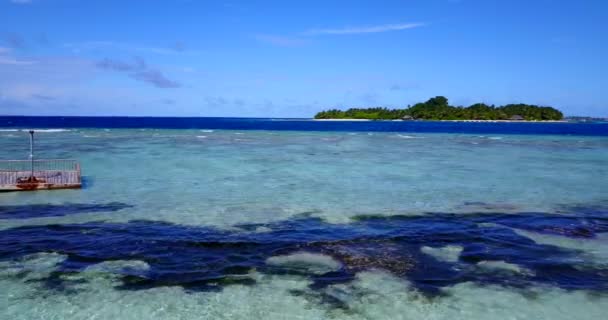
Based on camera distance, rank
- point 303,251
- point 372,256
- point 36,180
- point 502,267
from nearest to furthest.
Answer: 1. point 502,267
2. point 372,256
3. point 303,251
4. point 36,180

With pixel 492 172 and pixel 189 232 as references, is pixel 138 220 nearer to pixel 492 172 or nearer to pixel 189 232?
pixel 189 232

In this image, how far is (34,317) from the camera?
811 centimetres

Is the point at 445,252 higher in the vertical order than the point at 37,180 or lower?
lower

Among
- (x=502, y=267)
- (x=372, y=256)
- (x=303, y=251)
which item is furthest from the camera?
(x=303, y=251)

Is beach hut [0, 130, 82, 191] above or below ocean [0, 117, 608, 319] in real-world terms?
above

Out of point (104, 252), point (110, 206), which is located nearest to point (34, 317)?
point (104, 252)

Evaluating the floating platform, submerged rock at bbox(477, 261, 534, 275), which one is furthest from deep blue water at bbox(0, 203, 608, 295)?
the floating platform

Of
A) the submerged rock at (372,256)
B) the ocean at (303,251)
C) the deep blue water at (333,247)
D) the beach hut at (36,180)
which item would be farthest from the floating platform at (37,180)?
the submerged rock at (372,256)

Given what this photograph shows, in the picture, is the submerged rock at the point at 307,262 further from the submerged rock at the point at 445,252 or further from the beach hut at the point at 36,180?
the beach hut at the point at 36,180

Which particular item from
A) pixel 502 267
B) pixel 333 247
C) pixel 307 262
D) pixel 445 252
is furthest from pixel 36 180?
pixel 502 267

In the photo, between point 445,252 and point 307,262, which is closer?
point 307,262

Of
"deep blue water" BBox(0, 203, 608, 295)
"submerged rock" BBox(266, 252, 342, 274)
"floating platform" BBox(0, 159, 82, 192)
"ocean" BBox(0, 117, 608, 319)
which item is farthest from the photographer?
"floating platform" BBox(0, 159, 82, 192)

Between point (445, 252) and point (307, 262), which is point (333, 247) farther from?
point (445, 252)

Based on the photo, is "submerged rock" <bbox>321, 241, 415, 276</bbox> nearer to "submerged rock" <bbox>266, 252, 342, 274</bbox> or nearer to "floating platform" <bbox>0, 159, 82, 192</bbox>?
"submerged rock" <bbox>266, 252, 342, 274</bbox>
